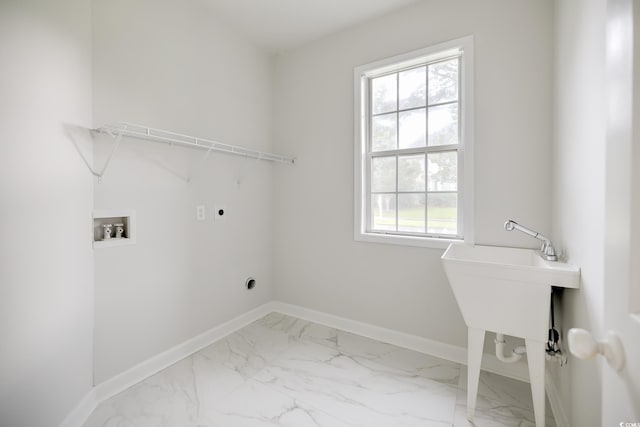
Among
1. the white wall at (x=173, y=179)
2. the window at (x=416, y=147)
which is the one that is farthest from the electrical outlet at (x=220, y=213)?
the window at (x=416, y=147)

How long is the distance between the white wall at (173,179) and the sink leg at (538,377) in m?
2.17

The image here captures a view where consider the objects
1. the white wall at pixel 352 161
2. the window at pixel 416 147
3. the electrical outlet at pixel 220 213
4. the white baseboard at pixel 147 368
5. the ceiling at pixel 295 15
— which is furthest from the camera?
the electrical outlet at pixel 220 213

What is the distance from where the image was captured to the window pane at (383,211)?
7.68 ft

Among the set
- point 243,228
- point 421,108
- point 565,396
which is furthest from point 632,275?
point 243,228

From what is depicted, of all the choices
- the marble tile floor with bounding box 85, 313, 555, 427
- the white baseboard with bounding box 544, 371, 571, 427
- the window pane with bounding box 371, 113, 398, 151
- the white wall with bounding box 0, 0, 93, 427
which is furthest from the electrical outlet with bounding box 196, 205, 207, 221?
the white baseboard with bounding box 544, 371, 571, 427

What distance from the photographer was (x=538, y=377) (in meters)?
1.33

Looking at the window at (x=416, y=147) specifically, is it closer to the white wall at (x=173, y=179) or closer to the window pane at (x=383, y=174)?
the window pane at (x=383, y=174)

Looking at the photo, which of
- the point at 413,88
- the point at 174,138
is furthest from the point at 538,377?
the point at 174,138

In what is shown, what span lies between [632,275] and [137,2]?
103 inches

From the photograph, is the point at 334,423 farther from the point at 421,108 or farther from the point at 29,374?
the point at 421,108

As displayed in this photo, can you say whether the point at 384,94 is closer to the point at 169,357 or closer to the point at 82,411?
the point at 169,357

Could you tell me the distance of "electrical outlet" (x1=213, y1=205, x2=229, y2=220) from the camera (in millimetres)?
2295

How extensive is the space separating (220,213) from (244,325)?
1092mm

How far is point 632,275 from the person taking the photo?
48cm
